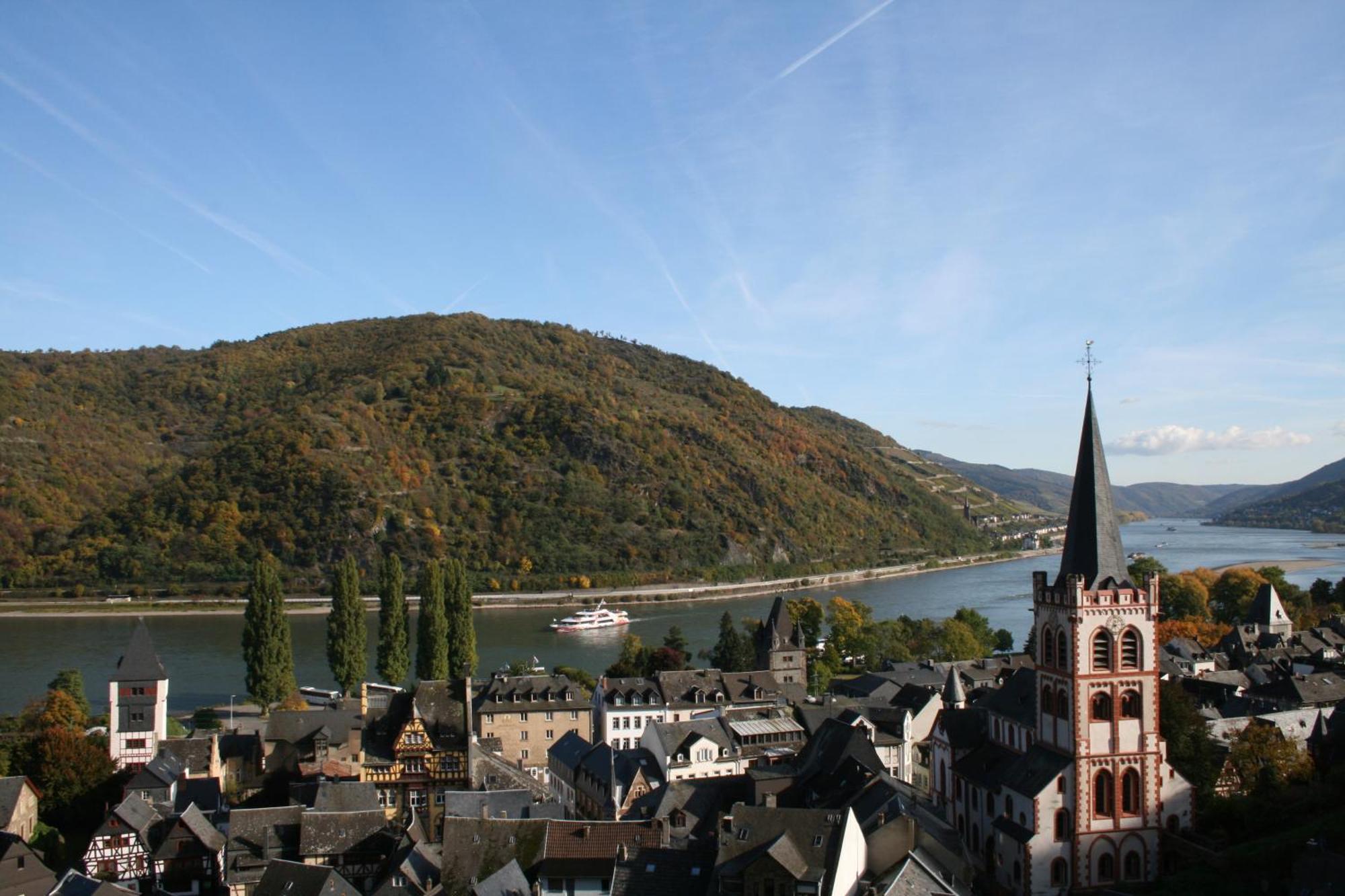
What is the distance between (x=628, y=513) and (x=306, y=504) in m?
30.4

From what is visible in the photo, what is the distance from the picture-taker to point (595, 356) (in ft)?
528

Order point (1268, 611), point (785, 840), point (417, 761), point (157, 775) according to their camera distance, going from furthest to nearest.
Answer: point (1268, 611), point (417, 761), point (157, 775), point (785, 840)

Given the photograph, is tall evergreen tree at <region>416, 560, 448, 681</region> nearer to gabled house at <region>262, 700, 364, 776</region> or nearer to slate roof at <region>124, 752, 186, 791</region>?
gabled house at <region>262, 700, 364, 776</region>

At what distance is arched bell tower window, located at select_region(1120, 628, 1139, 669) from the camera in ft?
74.0

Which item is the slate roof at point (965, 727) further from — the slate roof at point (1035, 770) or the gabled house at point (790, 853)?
the gabled house at point (790, 853)

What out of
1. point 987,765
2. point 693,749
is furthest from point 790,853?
point 693,749

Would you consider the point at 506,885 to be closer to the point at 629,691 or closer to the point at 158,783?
the point at 158,783

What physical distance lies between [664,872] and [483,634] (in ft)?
163

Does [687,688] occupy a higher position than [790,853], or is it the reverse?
[687,688]

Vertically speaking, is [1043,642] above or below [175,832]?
above

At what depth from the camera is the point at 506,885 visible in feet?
66.5

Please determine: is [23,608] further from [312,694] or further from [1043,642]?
[1043,642]

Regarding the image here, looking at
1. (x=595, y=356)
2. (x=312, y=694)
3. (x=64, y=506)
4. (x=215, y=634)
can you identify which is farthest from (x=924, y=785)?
(x=595, y=356)

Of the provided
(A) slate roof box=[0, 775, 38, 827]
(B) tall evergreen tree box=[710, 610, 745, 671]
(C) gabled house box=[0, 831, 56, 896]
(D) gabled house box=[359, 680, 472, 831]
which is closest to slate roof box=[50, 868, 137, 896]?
(C) gabled house box=[0, 831, 56, 896]
